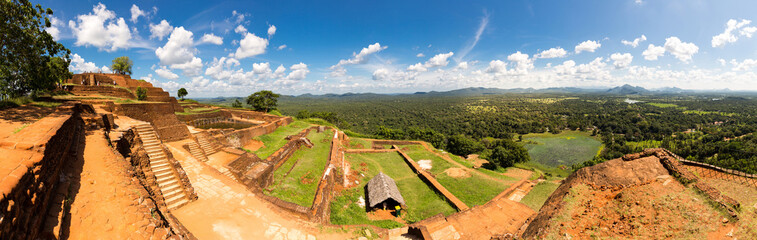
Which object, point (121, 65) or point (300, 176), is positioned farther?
point (121, 65)

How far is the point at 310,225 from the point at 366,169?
8647 millimetres

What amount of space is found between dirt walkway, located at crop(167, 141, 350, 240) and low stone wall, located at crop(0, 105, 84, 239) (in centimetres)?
316

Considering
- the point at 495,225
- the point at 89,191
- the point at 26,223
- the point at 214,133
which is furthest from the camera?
the point at 214,133

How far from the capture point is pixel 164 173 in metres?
8.59

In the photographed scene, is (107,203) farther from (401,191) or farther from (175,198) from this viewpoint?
(401,191)

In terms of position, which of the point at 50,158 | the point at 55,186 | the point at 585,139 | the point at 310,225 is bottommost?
Result: the point at 585,139

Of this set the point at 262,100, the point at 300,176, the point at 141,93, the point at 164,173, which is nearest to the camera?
the point at 164,173

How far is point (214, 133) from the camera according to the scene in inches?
587

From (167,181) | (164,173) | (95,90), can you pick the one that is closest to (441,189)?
(167,181)

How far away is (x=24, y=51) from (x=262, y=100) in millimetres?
29890

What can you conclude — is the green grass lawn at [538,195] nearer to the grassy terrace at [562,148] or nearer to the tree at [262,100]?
the grassy terrace at [562,148]

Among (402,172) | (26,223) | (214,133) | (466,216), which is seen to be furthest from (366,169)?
(26,223)

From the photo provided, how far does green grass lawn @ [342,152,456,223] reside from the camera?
1158cm

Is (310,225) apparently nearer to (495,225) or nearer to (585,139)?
(495,225)
